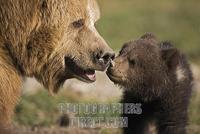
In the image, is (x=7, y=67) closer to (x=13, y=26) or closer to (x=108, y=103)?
(x=13, y=26)

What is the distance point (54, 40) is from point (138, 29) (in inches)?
560

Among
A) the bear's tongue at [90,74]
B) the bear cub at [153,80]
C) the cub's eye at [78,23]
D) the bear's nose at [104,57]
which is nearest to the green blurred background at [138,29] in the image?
the bear cub at [153,80]

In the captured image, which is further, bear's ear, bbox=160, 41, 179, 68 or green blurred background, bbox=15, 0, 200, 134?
green blurred background, bbox=15, 0, 200, 134

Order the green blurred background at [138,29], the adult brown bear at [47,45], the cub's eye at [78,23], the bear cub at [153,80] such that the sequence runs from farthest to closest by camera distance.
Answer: the green blurred background at [138,29]
the bear cub at [153,80]
the cub's eye at [78,23]
the adult brown bear at [47,45]

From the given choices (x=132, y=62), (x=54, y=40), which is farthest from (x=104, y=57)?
(x=132, y=62)

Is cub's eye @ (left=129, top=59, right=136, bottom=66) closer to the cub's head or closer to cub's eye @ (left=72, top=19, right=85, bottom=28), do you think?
the cub's head

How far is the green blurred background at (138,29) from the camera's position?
10734 millimetres

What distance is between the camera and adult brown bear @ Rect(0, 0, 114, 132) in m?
6.75

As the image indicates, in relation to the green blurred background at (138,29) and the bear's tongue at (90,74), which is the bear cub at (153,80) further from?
the green blurred background at (138,29)

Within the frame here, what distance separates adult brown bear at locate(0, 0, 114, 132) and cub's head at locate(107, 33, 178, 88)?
4.21ft

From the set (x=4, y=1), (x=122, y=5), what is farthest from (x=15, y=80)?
(x=122, y=5)

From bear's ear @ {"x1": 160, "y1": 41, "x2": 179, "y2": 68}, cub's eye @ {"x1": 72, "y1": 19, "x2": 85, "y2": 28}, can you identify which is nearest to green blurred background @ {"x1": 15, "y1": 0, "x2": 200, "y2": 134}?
bear's ear @ {"x1": 160, "y1": 41, "x2": 179, "y2": 68}

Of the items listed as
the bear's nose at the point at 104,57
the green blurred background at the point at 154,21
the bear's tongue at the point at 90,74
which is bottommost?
the bear's tongue at the point at 90,74

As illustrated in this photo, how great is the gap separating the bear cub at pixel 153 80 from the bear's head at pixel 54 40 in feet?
4.27
